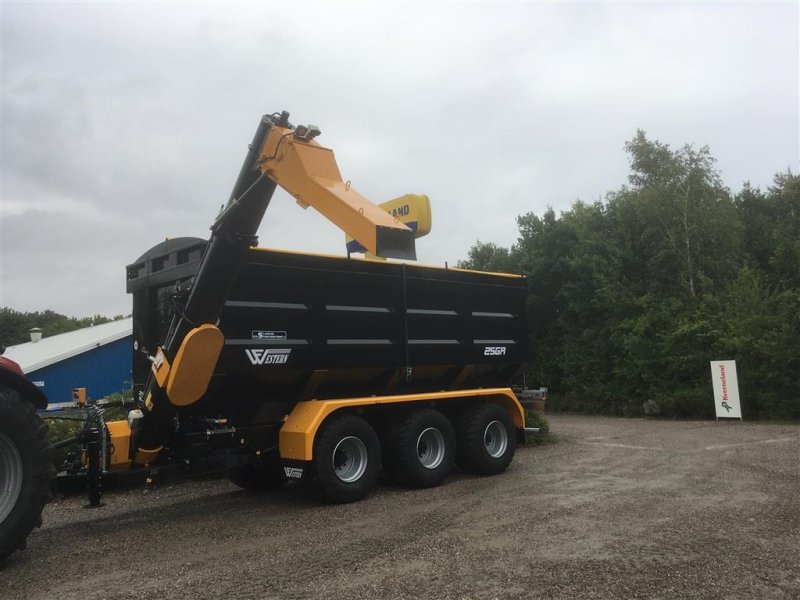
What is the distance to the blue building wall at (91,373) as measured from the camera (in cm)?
2128

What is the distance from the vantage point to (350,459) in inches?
325

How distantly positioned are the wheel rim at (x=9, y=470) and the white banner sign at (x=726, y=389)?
1816cm

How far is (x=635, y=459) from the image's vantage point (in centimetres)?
1115

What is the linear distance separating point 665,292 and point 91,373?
19.8 m

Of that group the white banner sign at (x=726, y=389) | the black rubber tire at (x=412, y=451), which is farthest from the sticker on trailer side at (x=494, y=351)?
the white banner sign at (x=726, y=389)

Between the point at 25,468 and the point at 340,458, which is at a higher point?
the point at 25,468

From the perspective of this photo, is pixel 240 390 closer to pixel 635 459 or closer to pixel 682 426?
pixel 635 459

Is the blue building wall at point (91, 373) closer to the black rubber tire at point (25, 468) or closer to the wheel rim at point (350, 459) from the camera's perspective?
the wheel rim at point (350, 459)

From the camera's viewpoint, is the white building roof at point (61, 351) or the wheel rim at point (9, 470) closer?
the wheel rim at point (9, 470)

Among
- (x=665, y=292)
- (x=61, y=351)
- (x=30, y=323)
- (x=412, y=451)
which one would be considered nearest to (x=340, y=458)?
(x=412, y=451)

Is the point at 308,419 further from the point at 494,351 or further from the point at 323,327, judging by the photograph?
the point at 494,351

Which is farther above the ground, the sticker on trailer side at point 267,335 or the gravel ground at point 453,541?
the sticker on trailer side at point 267,335

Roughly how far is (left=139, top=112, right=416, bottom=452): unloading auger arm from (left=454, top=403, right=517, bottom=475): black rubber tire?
410 cm

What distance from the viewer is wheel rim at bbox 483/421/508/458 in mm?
9984
